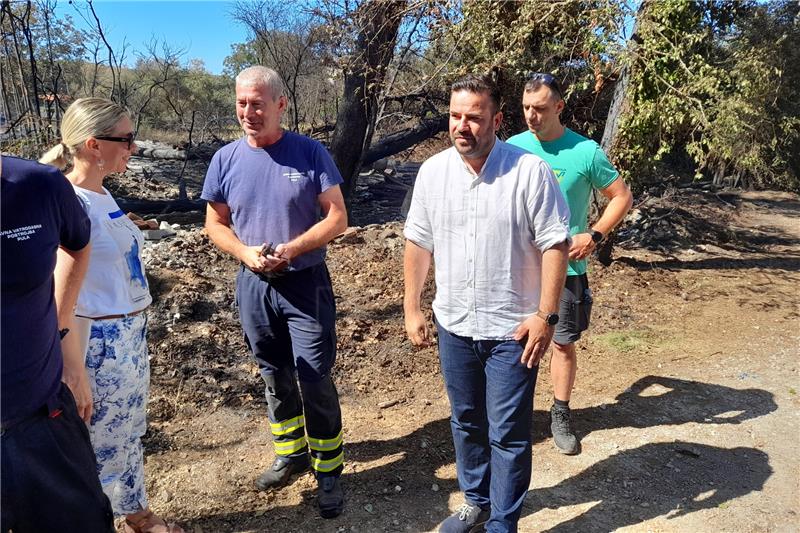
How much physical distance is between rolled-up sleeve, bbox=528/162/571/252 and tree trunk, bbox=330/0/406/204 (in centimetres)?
648

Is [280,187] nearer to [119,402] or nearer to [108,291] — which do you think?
[108,291]

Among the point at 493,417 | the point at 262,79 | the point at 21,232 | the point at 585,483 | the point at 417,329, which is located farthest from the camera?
the point at 585,483

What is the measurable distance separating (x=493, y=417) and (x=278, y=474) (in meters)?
1.29

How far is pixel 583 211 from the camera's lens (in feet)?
11.3

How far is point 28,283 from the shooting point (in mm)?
1669

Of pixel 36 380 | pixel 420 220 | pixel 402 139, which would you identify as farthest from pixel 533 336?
pixel 402 139

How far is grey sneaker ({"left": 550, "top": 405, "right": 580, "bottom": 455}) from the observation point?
142 inches

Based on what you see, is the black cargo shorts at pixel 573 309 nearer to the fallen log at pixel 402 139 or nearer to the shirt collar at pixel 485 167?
the shirt collar at pixel 485 167

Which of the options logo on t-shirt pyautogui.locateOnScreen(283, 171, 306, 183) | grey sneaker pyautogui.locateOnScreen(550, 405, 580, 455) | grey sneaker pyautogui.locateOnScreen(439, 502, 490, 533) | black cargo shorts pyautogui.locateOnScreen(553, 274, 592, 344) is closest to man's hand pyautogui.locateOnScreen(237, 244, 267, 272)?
logo on t-shirt pyautogui.locateOnScreen(283, 171, 306, 183)

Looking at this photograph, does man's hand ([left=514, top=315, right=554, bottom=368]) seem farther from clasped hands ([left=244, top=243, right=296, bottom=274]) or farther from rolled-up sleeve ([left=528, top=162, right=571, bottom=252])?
clasped hands ([left=244, top=243, right=296, bottom=274])

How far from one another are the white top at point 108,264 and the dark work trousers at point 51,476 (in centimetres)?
55

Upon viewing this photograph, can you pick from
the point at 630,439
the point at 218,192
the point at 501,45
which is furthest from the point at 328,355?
the point at 501,45

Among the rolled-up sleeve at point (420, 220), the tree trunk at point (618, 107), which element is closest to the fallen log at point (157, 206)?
the tree trunk at point (618, 107)

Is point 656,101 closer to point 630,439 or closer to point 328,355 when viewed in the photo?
point 630,439
